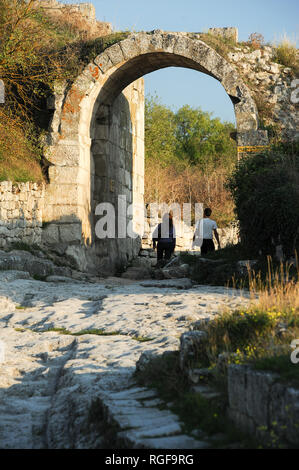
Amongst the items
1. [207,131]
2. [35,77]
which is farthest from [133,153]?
[207,131]

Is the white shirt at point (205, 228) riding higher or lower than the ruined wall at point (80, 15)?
lower

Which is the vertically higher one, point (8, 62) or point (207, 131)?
point (207, 131)

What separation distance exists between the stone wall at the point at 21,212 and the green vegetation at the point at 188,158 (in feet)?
25.5

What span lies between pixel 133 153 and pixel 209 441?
47.2ft

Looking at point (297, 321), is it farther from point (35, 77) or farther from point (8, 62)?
point (35, 77)

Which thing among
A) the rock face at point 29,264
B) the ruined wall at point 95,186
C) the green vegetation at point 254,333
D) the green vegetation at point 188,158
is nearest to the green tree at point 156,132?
the green vegetation at point 188,158

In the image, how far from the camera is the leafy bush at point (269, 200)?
372 inches

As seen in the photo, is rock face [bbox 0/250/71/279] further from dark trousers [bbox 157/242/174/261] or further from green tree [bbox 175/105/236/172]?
green tree [bbox 175/105/236/172]

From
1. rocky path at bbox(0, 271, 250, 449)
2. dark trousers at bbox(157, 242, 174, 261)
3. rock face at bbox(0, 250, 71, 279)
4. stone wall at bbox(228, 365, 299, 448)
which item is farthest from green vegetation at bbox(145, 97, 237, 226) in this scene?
stone wall at bbox(228, 365, 299, 448)

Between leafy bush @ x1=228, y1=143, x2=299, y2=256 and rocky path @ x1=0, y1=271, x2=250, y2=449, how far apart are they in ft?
4.60

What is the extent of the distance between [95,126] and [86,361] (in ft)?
31.6

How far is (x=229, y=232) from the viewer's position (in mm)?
20453

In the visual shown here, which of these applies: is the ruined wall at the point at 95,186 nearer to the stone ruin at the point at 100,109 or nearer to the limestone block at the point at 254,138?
the stone ruin at the point at 100,109

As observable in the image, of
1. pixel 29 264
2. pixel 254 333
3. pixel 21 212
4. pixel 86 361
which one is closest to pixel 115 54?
pixel 21 212
